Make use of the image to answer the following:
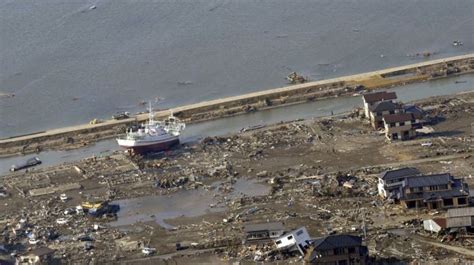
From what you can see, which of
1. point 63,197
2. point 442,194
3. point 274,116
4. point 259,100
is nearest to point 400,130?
point 442,194

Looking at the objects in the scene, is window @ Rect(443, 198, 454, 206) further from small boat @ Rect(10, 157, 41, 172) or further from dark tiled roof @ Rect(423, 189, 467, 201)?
small boat @ Rect(10, 157, 41, 172)

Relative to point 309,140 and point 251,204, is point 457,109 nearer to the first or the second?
point 309,140

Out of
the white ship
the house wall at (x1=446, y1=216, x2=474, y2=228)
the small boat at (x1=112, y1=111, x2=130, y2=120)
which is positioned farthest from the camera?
the small boat at (x1=112, y1=111, x2=130, y2=120)

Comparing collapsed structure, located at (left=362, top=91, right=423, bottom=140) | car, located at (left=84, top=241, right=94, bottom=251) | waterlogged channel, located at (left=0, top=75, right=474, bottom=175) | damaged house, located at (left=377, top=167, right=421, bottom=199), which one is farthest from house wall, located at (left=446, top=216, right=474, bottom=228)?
waterlogged channel, located at (left=0, top=75, right=474, bottom=175)

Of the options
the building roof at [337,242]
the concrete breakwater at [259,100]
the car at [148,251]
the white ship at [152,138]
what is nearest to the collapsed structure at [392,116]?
the concrete breakwater at [259,100]

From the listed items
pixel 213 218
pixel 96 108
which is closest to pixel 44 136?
pixel 96 108

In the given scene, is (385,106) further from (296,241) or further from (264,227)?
(296,241)
